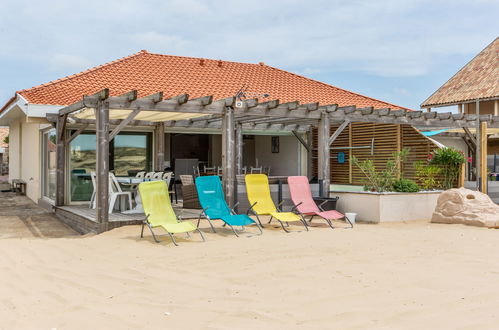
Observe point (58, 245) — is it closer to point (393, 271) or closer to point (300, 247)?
point (300, 247)

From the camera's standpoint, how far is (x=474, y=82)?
27.5 meters

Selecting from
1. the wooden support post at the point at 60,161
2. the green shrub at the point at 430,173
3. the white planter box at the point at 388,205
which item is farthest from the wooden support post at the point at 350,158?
the wooden support post at the point at 60,161

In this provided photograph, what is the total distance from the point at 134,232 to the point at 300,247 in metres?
3.02

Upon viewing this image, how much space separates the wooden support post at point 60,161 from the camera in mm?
12969

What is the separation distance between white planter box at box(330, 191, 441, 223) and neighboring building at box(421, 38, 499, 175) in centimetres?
1308

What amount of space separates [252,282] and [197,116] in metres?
6.93

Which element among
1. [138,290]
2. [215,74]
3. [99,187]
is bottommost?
[138,290]

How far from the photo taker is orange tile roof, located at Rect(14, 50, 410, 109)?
15570 millimetres

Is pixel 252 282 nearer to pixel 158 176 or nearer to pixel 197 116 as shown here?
pixel 197 116

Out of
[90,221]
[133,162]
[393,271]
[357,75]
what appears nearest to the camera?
[393,271]

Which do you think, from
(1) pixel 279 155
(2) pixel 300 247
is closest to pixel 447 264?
(2) pixel 300 247

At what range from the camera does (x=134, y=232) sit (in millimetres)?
9305

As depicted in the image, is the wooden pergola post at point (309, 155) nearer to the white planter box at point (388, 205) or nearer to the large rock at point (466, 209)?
the white planter box at point (388, 205)

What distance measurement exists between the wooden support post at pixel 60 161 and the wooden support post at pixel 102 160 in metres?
3.74
